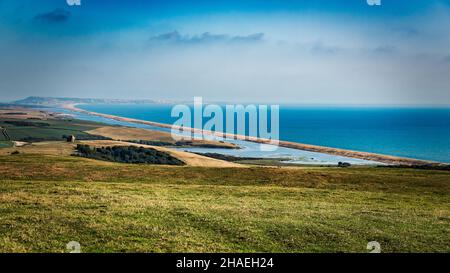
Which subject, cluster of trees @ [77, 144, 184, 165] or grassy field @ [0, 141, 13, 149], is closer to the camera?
cluster of trees @ [77, 144, 184, 165]

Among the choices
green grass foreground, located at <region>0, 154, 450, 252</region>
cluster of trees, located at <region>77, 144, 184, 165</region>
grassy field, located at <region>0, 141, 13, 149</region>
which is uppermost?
green grass foreground, located at <region>0, 154, 450, 252</region>

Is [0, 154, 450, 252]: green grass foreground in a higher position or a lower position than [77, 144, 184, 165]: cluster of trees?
higher

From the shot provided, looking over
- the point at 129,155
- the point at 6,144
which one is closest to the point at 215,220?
the point at 129,155

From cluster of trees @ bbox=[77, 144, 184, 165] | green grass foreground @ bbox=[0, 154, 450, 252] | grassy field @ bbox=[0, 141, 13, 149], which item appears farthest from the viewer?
grassy field @ bbox=[0, 141, 13, 149]

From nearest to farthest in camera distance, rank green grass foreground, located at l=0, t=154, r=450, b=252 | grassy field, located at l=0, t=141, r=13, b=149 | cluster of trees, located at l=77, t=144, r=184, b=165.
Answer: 1. green grass foreground, located at l=0, t=154, r=450, b=252
2. cluster of trees, located at l=77, t=144, r=184, b=165
3. grassy field, located at l=0, t=141, r=13, b=149

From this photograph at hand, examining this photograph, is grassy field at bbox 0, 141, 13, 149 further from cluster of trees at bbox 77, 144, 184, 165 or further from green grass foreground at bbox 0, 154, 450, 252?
green grass foreground at bbox 0, 154, 450, 252

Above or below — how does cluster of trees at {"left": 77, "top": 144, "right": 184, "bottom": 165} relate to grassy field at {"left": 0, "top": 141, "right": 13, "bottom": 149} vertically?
below

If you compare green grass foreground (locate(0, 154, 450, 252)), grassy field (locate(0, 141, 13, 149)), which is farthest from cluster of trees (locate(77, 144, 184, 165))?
green grass foreground (locate(0, 154, 450, 252))

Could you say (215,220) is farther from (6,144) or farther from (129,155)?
(6,144)

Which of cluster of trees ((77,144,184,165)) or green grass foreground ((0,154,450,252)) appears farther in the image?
cluster of trees ((77,144,184,165))
